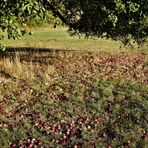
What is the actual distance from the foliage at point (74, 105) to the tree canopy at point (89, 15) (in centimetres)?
222

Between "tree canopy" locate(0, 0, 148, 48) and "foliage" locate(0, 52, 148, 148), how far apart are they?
2221 millimetres

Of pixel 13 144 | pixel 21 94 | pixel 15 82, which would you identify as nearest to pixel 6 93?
pixel 21 94

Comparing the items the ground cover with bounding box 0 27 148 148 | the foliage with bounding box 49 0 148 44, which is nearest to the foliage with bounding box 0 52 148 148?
the ground cover with bounding box 0 27 148 148

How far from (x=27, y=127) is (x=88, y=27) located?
27.7 ft

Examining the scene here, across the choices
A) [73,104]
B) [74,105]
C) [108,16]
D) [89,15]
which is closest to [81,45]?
[89,15]

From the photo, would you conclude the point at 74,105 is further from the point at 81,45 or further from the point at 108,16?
the point at 81,45

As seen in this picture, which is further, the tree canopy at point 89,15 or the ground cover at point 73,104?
the tree canopy at point 89,15

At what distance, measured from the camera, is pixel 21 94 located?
552 inches

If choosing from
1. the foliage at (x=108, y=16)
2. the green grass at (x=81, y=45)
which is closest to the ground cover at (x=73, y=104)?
the foliage at (x=108, y=16)

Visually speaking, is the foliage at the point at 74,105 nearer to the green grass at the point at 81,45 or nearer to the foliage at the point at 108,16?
the foliage at the point at 108,16

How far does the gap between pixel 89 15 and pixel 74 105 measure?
5647mm

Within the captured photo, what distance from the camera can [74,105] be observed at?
1245 cm

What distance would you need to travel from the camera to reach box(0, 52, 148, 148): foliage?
9688 millimetres

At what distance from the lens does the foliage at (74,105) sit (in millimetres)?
9688
